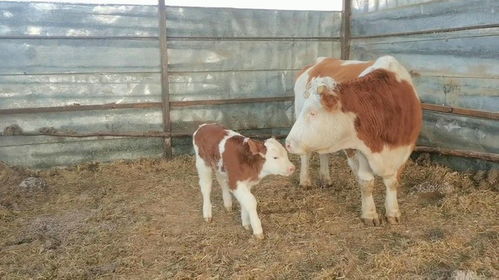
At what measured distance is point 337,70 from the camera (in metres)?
4.91

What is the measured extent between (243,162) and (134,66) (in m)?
3.47

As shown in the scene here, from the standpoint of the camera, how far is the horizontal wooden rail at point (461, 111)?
511 cm

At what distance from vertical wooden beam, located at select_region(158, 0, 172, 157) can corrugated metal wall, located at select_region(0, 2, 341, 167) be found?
13 cm

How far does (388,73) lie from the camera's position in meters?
3.93

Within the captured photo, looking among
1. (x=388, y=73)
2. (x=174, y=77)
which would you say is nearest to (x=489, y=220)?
(x=388, y=73)

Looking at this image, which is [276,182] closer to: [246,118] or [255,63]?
[246,118]

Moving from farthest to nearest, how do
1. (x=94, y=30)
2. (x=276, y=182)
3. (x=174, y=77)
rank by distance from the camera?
(x=174, y=77), (x=94, y=30), (x=276, y=182)

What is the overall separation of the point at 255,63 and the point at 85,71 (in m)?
2.64

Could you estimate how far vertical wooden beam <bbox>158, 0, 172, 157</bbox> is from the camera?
20.9ft

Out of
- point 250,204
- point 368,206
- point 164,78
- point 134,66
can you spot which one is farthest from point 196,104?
point 368,206

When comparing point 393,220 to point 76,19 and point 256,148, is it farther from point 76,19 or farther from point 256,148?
point 76,19

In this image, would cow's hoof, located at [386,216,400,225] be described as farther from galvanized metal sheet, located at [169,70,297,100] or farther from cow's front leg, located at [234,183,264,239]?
galvanized metal sheet, located at [169,70,297,100]

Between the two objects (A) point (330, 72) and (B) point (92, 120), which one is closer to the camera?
(A) point (330, 72)

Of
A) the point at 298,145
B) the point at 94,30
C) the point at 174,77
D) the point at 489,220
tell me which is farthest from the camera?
the point at 174,77
